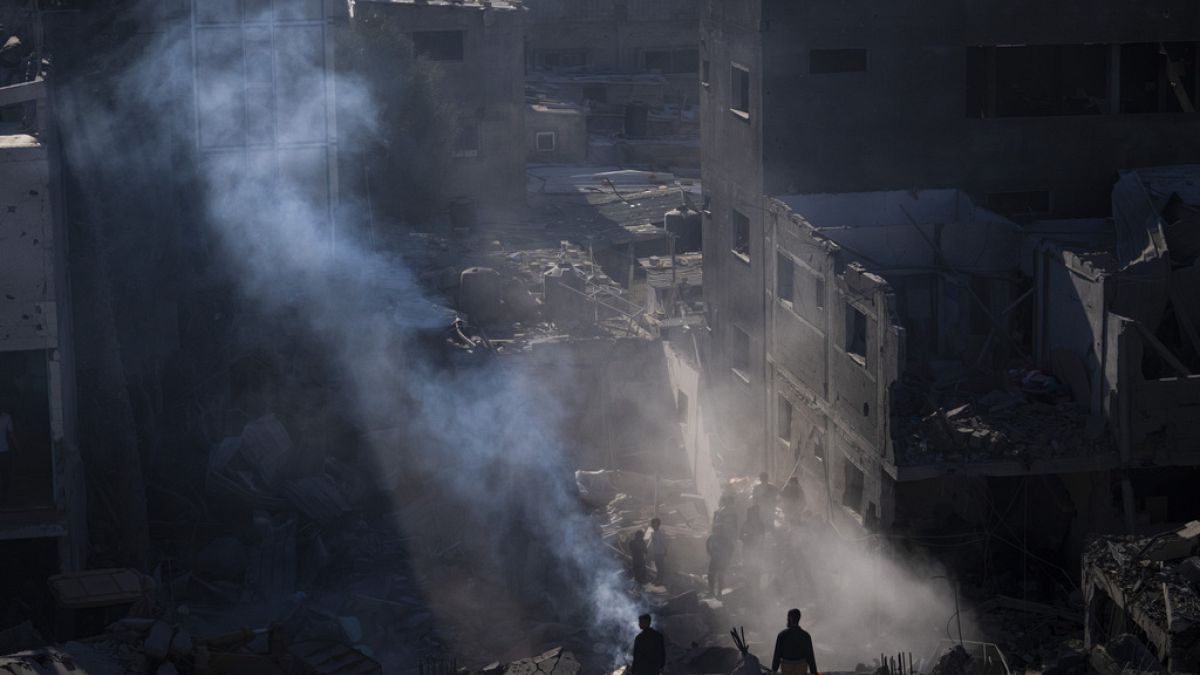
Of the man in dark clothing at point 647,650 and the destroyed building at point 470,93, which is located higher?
the destroyed building at point 470,93

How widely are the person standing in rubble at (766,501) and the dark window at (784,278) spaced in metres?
2.50

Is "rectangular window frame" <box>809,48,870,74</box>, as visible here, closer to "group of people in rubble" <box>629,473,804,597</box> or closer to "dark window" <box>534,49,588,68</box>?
"group of people in rubble" <box>629,473,804,597</box>

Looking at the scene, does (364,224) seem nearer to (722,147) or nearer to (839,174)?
(722,147)

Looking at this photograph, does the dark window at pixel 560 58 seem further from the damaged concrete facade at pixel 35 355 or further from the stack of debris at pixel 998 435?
the stack of debris at pixel 998 435

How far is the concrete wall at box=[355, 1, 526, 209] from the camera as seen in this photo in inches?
1654

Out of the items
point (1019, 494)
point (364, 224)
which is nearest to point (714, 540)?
point (1019, 494)

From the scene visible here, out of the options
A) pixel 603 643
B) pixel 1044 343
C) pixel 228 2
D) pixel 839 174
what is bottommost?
pixel 603 643

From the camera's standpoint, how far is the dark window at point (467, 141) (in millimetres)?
42594

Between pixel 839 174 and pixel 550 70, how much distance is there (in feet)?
106

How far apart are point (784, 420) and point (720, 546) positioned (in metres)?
2.97

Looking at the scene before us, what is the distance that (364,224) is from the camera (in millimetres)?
33656

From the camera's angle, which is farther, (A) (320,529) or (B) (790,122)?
(B) (790,122)

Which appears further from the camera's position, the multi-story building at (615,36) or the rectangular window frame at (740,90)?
the multi-story building at (615,36)

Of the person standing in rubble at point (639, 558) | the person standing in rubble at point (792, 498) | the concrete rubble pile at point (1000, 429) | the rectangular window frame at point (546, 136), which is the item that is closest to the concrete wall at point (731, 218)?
the person standing in rubble at point (792, 498)
